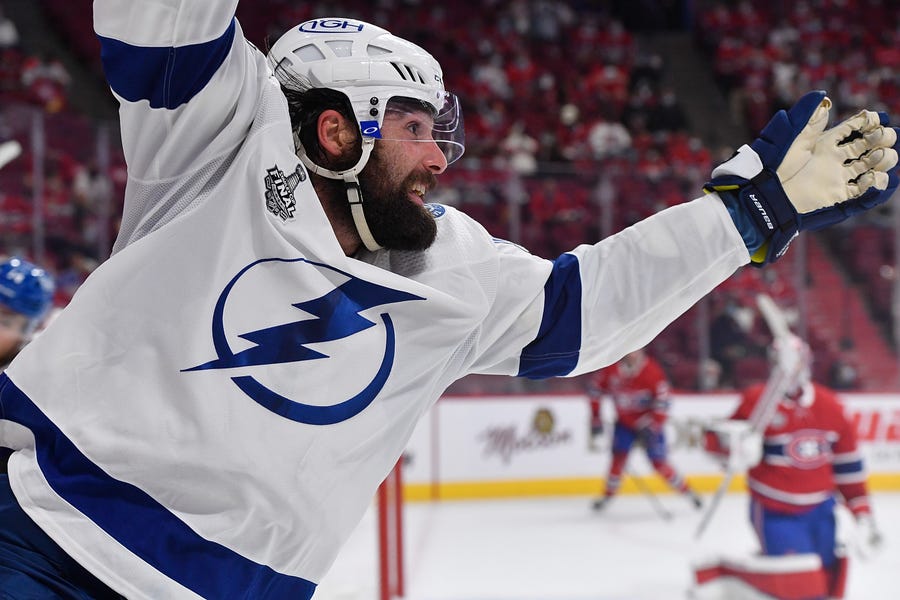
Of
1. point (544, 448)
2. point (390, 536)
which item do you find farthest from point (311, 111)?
point (544, 448)

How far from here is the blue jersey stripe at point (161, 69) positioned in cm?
113

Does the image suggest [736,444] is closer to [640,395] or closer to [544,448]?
[640,395]

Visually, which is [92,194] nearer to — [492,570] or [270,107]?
[492,570]

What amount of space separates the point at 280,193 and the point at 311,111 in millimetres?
212

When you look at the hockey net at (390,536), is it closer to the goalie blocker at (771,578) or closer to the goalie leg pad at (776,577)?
the goalie blocker at (771,578)

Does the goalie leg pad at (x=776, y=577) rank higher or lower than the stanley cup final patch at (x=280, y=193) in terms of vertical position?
lower

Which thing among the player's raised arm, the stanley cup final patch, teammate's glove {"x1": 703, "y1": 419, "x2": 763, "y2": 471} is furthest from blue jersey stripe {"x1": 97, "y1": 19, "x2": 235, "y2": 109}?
teammate's glove {"x1": 703, "y1": 419, "x2": 763, "y2": 471}

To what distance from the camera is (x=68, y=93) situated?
10.9m

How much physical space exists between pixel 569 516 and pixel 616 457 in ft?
1.80

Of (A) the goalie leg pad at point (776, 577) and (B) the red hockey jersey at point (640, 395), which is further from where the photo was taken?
(B) the red hockey jersey at point (640, 395)

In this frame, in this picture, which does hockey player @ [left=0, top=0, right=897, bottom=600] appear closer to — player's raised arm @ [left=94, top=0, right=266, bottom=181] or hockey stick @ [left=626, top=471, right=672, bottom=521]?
player's raised arm @ [left=94, top=0, right=266, bottom=181]

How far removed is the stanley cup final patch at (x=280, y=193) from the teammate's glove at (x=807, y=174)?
2.11 feet

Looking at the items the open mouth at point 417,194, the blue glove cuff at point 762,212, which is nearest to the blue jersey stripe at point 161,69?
the open mouth at point 417,194

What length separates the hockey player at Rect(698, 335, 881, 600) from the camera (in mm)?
4473
